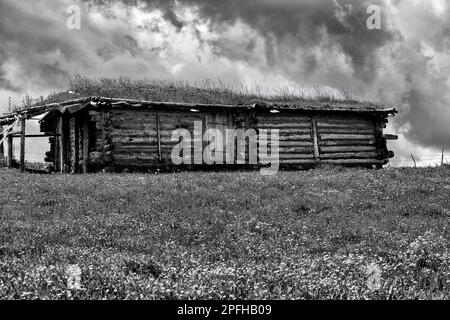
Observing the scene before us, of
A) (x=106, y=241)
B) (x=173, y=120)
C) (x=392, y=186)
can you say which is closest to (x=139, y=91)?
(x=173, y=120)

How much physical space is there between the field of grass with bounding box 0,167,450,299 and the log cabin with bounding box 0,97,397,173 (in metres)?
7.43

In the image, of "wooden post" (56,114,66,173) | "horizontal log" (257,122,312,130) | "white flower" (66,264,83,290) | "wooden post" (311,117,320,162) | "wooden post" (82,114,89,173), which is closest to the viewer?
"white flower" (66,264,83,290)

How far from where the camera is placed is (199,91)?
37.3 metres

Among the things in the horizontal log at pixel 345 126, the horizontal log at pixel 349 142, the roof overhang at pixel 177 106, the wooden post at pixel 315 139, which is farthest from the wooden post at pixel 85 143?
the horizontal log at pixel 349 142

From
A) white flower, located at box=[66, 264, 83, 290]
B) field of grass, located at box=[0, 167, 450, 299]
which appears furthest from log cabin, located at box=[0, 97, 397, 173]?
white flower, located at box=[66, 264, 83, 290]

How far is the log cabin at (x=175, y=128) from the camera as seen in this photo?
1207 inches

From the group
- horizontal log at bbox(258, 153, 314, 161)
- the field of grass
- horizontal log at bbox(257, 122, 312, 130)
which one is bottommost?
the field of grass

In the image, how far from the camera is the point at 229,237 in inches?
499

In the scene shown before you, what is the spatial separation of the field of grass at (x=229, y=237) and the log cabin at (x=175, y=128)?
24.4 ft

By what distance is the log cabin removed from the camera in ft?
101

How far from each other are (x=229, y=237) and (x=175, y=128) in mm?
20274

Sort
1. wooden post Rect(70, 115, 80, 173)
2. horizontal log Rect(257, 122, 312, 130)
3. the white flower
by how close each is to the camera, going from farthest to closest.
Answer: horizontal log Rect(257, 122, 312, 130), wooden post Rect(70, 115, 80, 173), the white flower

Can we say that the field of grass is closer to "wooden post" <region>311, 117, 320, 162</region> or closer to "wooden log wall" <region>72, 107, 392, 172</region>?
"wooden log wall" <region>72, 107, 392, 172</region>
